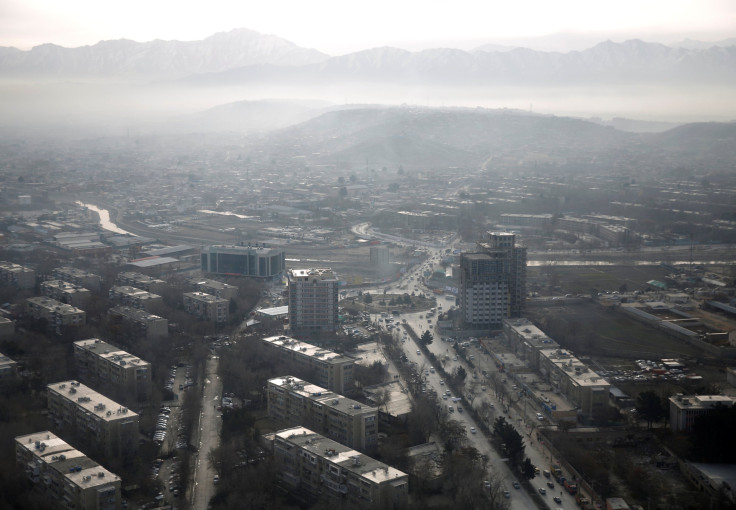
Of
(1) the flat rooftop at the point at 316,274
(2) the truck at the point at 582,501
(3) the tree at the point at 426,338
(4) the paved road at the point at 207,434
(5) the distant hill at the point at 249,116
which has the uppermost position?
(5) the distant hill at the point at 249,116

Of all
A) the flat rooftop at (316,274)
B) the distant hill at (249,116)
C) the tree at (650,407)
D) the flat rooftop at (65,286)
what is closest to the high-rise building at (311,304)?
the flat rooftop at (316,274)

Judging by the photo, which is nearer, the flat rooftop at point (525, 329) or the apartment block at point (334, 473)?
the apartment block at point (334, 473)

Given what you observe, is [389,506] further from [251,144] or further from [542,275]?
[251,144]

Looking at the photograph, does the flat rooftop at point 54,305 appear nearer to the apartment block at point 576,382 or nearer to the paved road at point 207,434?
the paved road at point 207,434

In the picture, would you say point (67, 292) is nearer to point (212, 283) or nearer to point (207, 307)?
point (207, 307)

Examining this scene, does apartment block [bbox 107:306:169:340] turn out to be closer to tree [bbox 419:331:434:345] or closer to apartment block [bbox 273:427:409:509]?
tree [bbox 419:331:434:345]

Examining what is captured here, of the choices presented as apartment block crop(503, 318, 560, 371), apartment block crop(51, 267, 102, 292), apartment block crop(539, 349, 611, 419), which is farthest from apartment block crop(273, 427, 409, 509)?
apartment block crop(51, 267, 102, 292)

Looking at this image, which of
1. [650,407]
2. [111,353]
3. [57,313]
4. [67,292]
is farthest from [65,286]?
[650,407]
